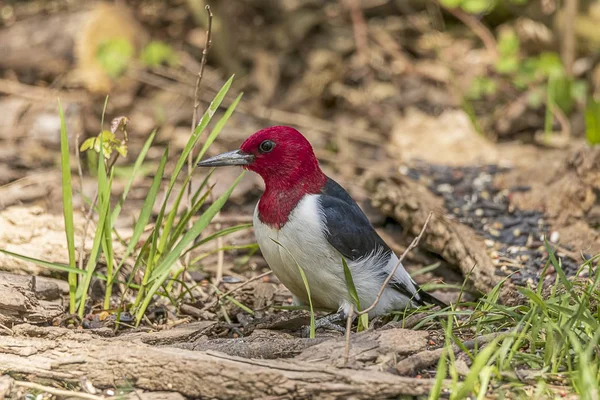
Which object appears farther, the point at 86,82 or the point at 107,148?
the point at 86,82

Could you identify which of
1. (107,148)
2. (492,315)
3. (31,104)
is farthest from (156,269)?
(31,104)

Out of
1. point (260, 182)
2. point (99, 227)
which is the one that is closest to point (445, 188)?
point (260, 182)

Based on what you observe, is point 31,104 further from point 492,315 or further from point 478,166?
point 492,315

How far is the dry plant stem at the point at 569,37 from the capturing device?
288 inches

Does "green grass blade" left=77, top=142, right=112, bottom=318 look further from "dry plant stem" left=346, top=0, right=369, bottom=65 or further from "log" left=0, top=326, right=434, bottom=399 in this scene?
"dry plant stem" left=346, top=0, right=369, bottom=65

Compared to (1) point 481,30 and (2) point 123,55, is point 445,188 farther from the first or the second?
(2) point 123,55

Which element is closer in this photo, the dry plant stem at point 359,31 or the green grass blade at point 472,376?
the green grass blade at point 472,376

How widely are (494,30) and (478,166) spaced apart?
3107mm

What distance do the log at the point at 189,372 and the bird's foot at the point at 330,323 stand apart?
0.70m

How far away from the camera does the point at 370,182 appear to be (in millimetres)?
5617

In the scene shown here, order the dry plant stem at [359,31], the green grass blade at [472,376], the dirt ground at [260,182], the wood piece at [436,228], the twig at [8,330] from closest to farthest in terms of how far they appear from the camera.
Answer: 1. the green grass blade at [472,376]
2. the dirt ground at [260,182]
3. the twig at [8,330]
4. the wood piece at [436,228]
5. the dry plant stem at [359,31]

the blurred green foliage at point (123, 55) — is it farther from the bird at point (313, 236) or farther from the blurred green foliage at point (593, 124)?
the blurred green foliage at point (593, 124)

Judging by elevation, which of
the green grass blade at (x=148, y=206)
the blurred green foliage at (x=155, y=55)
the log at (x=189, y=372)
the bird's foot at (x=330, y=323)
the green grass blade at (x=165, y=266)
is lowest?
the bird's foot at (x=330, y=323)

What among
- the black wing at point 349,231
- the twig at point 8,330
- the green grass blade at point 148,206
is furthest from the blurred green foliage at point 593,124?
the twig at point 8,330
